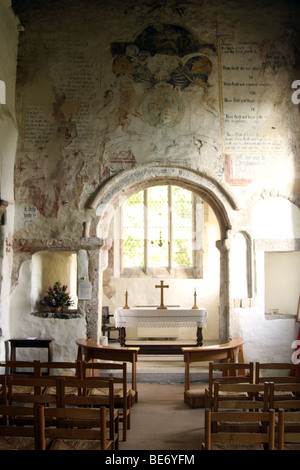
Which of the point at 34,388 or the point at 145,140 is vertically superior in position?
the point at 145,140

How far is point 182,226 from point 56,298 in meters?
5.07

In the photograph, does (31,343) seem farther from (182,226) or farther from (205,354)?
(182,226)

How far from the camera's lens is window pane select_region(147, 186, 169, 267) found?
13.1 m

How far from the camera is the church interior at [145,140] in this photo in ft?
30.1

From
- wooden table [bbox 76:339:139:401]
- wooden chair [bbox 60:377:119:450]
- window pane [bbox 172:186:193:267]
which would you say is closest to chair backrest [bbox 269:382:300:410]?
wooden chair [bbox 60:377:119:450]

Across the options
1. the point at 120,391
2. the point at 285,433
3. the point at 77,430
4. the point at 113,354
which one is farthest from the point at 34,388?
the point at 113,354

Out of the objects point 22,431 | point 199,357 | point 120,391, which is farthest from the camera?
point 199,357

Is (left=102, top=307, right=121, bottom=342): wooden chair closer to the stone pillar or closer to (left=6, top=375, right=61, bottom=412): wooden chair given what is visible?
the stone pillar

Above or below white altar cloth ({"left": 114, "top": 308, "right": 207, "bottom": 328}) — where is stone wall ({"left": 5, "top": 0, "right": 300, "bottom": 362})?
above

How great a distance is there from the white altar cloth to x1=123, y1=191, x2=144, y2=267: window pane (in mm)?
3061

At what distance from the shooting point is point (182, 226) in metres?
13.3

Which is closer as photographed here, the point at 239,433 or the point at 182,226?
the point at 239,433

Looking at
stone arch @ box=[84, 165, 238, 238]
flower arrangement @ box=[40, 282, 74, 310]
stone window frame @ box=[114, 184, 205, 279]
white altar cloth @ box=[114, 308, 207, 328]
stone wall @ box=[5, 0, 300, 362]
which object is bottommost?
white altar cloth @ box=[114, 308, 207, 328]

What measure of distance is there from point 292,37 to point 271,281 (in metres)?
5.02
